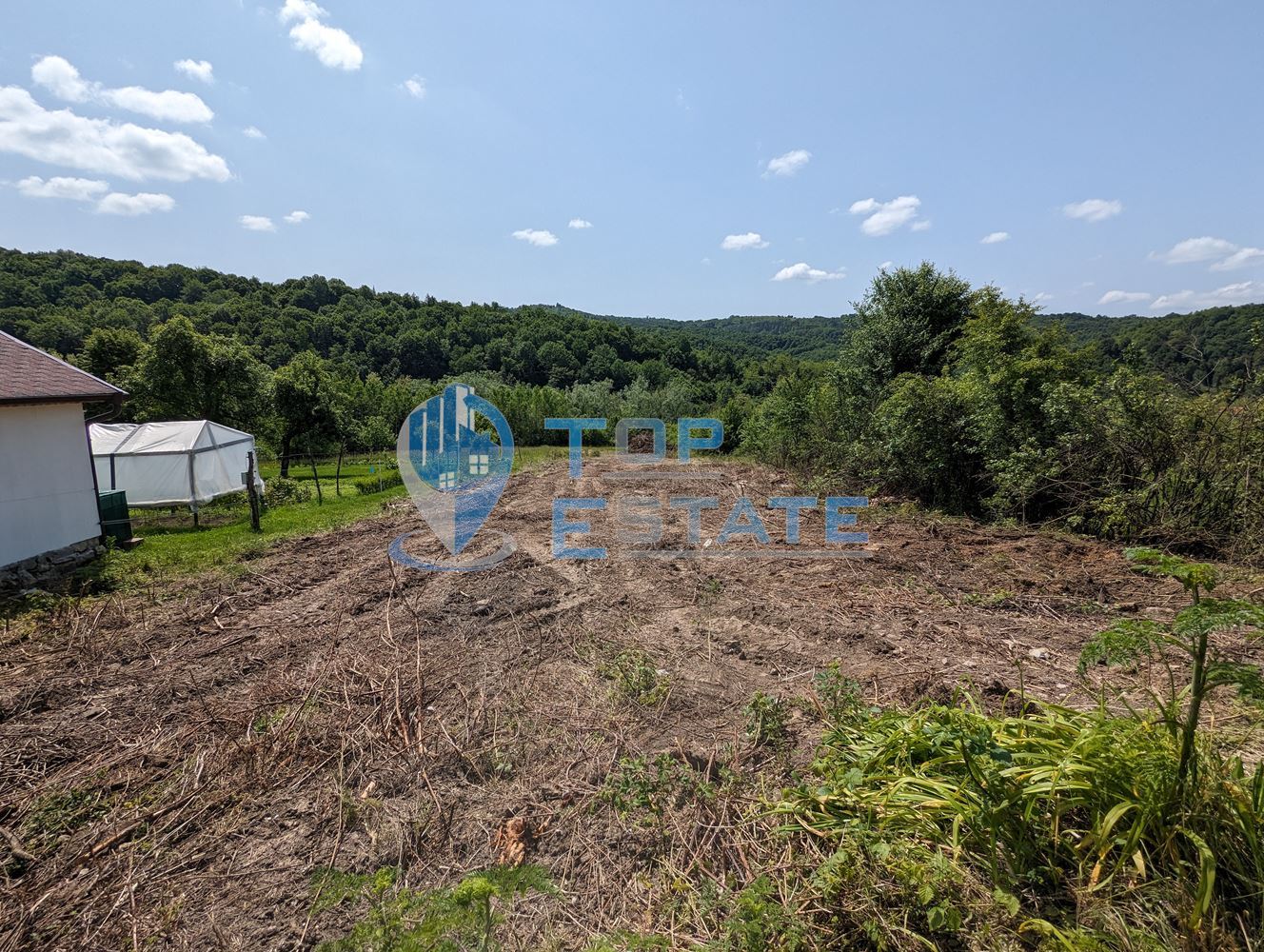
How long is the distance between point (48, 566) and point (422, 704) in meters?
7.15

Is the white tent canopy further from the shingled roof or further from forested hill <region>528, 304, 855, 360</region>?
forested hill <region>528, 304, 855, 360</region>

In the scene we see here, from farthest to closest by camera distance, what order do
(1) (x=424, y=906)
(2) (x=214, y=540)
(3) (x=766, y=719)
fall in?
1. (2) (x=214, y=540)
2. (3) (x=766, y=719)
3. (1) (x=424, y=906)

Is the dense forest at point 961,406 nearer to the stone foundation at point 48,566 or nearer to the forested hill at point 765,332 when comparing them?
the stone foundation at point 48,566

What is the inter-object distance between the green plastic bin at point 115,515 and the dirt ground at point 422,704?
13.0 ft

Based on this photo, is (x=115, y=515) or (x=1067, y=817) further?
(x=115, y=515)

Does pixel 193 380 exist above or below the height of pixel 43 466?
above

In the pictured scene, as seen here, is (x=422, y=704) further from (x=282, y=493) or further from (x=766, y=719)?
(x=282, y=493)

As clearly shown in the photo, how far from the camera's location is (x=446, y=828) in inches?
96.7

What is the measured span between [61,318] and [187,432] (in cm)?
3231

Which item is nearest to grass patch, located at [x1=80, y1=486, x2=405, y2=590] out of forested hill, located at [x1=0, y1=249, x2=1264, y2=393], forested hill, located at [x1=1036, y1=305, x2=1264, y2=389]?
forested hill, located at [x1=1036, y1=305, x2=1264, y2=389]

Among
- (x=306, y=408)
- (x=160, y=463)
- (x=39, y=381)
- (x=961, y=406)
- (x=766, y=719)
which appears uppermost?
(x=39, y=381)

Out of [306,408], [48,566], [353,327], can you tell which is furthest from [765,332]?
[48,566]

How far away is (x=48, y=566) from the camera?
6.75 metres

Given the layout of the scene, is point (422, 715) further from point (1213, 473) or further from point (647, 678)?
point (1213, 473)
